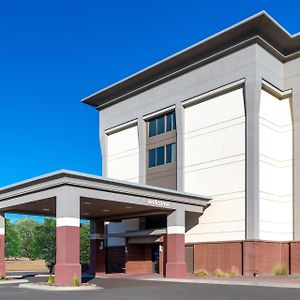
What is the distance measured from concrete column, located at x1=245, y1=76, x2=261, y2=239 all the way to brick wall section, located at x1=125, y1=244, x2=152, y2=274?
11.2 meters

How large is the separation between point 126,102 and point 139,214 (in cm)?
1172

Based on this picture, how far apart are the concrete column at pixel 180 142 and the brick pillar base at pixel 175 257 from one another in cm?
610

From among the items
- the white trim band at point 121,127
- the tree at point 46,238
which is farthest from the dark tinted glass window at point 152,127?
the tree at point 46,238

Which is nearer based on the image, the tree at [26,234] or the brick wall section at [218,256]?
the brick wall section at [218,256]

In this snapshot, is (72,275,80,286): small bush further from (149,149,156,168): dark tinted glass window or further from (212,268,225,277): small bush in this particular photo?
(149,149,156,168): dark tinted glass window

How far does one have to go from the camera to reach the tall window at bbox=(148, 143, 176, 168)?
130 feet

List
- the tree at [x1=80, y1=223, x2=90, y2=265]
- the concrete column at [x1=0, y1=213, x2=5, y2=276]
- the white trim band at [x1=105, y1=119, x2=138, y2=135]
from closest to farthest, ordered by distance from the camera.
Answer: the concrete column at [x1=0, y1=213, x2=5, y2=276] < the white trim band at [x1=105, y1=119, x2=138, y2=135] < the tree at [x1=80, y1=223, x2=90, y2=265]

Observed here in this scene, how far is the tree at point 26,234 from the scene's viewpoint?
11350 cm

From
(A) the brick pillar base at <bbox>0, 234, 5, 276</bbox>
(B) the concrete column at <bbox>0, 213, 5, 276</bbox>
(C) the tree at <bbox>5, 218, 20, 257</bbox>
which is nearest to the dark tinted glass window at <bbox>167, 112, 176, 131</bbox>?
(B) the concrete column at <bbox>0, 213, 5, 276</bbox>

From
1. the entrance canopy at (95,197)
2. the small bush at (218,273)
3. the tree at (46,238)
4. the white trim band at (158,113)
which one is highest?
Answer: the white trim band at (158,113)

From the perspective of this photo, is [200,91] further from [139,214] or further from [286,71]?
[139,214]

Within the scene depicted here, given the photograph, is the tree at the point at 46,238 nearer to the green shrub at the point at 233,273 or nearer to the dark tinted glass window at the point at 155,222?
the dark tinted glass window at the point at 155,222

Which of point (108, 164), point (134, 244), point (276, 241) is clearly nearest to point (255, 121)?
point (276, 241)

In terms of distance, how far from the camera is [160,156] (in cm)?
4059
